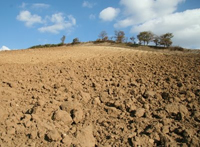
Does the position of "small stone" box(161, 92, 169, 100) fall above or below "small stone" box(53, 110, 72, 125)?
above

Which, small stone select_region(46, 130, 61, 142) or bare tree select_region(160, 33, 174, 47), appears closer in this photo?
small stone select_region(46, 130, 61, 142)

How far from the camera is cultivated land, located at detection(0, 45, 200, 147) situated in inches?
99.9

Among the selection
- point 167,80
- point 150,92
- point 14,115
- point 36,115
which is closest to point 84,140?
point 36,115

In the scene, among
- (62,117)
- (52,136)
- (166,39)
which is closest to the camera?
(52,136)

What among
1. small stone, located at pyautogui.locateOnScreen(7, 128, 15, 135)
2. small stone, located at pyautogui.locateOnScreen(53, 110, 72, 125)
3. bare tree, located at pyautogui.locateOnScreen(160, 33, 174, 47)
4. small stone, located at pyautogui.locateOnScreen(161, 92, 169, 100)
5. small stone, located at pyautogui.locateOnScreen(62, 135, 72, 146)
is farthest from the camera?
bare tree, located at pyautogui.locateOnScreen(160, 33, 174, 47)

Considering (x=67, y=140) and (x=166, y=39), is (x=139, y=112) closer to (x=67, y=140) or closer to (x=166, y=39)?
(x=67, y=140)

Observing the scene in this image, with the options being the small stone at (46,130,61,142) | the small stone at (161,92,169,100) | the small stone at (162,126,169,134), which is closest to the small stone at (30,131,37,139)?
the small stone at (46,130,61,142)

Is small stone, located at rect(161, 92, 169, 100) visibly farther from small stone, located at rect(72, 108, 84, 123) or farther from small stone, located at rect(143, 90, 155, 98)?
small stone, located at rect(72, 108, 84, 123)

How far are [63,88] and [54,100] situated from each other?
52 cm

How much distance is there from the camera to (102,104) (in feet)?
11.1

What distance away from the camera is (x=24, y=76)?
4.24 meters

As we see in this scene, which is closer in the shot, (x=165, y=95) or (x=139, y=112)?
(x=139, y=112)

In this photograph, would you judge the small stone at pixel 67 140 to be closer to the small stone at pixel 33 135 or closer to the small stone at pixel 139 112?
the small stone at pixel 33 135

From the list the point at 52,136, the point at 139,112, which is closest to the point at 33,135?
the point at 52,136
